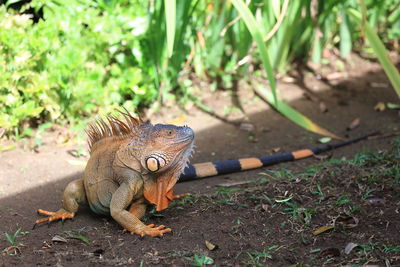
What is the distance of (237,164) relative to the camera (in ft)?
15.0

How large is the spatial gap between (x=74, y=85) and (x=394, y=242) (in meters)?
3.48

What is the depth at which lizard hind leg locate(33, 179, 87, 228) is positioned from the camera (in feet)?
11.4

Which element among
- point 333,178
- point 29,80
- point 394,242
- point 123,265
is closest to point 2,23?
point 29,80

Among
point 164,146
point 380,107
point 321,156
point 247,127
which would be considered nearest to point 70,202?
point 164,146

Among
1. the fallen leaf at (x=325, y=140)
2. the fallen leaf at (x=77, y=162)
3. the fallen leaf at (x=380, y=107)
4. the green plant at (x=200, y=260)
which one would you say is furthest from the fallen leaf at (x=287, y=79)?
the green plant at (x=200, y=260)

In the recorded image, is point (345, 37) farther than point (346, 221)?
Yes

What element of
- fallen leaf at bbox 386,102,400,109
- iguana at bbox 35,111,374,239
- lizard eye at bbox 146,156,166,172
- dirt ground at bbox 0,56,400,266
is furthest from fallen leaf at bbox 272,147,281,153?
lizard eye at bbox 146,156,166,172

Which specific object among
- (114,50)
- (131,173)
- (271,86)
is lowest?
(131,173)

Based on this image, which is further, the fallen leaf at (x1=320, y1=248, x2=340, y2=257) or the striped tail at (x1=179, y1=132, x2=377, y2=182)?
the striped tail at (x1=179, y1=132, x2=377, y2=182)

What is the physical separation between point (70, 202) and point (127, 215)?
497 millimetres

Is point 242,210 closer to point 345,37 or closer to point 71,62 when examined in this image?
point 71,62

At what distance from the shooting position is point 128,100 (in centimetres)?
571

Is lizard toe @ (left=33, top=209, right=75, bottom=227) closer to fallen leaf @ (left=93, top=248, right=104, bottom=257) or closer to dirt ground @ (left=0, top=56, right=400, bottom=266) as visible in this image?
dirt ground @ (left=0, top=56, right=400, bottom=266)

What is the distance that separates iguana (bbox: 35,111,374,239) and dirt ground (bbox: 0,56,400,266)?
125 mm
